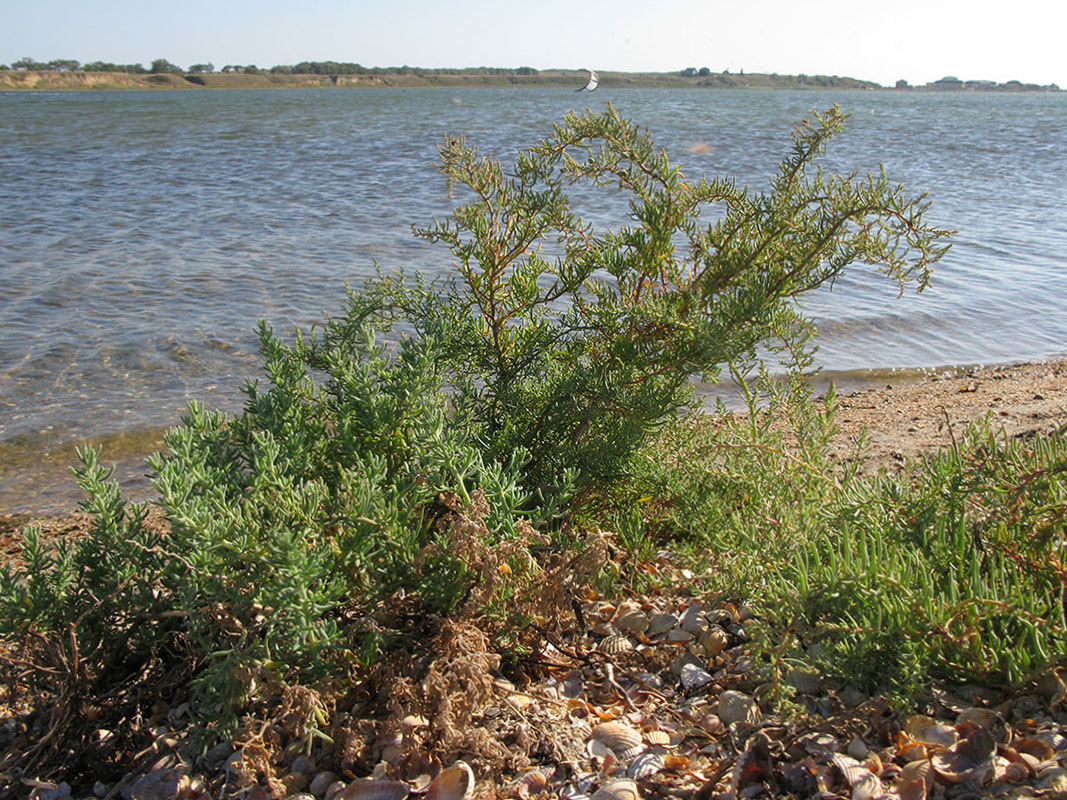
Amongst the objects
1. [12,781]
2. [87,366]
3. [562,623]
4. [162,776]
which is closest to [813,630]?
[562,623]

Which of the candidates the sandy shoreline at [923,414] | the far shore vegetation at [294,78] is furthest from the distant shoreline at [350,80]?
the sandy shoreline at [923,414]

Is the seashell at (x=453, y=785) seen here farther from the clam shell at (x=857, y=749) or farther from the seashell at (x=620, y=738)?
the clam shell at (x=857, y=749)

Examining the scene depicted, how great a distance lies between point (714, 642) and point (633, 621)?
0.30 m

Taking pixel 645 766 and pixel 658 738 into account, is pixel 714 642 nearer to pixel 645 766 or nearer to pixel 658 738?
pixel 658 738

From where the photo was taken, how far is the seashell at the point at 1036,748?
205cm

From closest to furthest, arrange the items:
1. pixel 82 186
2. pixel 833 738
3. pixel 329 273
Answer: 1. pixel 833 738
2. pixel 329 273
3. pixel 82 186

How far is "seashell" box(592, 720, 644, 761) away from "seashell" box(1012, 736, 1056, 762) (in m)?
0.91

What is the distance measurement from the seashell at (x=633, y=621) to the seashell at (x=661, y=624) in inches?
0.7

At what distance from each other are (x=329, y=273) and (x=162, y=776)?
377 inches

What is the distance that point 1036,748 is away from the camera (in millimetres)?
2074

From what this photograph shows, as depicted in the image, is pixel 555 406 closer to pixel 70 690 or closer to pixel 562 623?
pixel 562 623

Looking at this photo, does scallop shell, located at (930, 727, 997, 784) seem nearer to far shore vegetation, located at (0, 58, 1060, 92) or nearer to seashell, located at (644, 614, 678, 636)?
seashell, located at (644, 614, 678, 636)

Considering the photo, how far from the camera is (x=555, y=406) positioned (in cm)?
325

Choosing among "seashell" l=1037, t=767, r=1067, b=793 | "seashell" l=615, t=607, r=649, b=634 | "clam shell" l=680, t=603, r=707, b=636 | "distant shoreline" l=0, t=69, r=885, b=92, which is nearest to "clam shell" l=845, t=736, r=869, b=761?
"seashell" l=1037, t=767, r=1067, b=793
